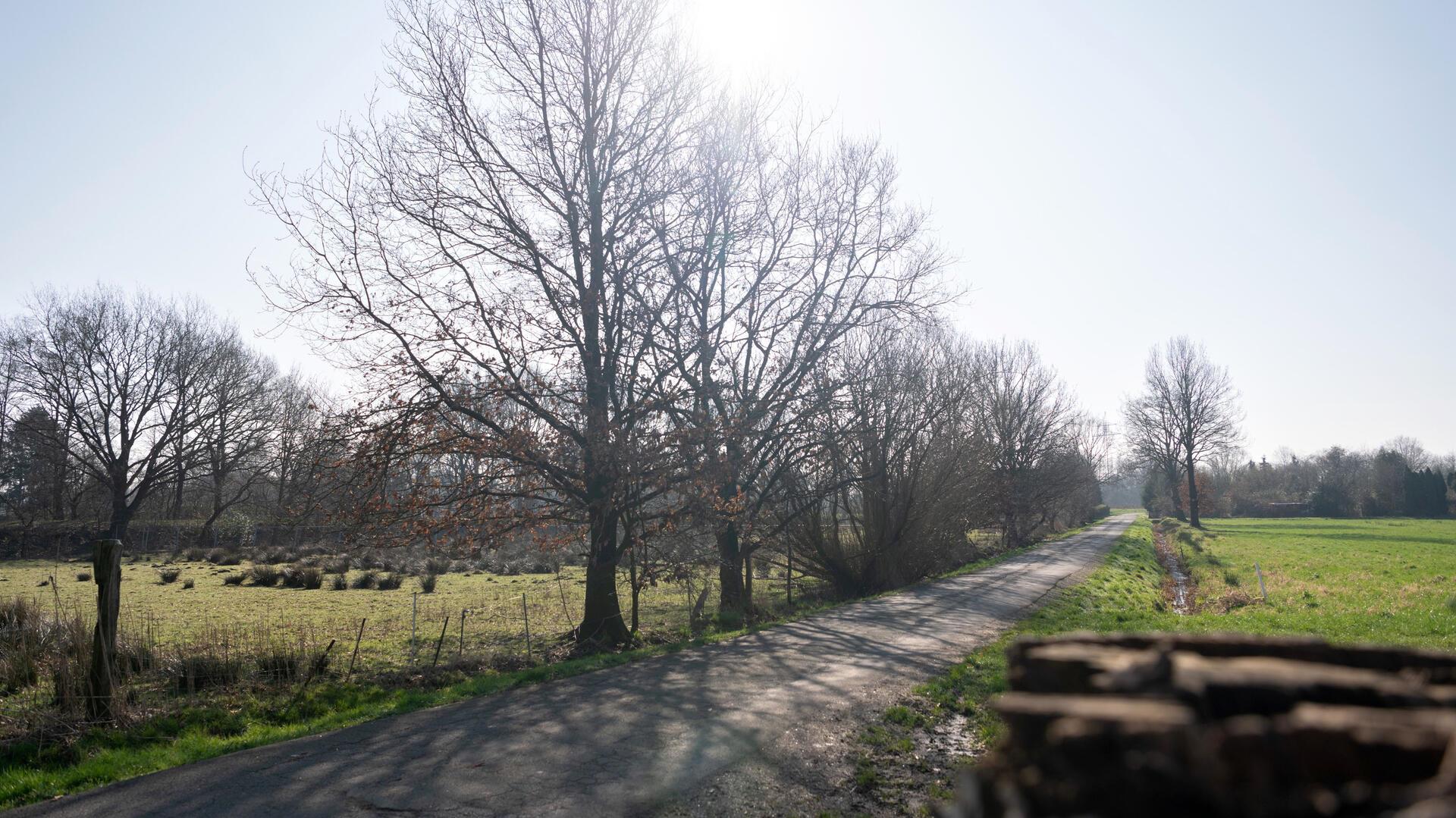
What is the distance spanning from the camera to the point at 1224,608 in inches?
790

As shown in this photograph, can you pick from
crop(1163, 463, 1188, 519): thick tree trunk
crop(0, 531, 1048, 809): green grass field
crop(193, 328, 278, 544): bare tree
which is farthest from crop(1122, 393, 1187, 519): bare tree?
crop(193, 328, 278, 544): bare tree

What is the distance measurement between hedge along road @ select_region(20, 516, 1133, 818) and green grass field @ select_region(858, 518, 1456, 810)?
2.01 feet

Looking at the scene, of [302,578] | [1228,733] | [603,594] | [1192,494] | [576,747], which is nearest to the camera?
[1228,733]

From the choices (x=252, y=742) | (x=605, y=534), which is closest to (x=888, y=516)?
(x=605, y=534)

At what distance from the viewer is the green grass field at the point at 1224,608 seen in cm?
771

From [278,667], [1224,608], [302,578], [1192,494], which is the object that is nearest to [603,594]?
[278,667]

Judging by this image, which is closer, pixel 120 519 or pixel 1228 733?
pixel 1228 733

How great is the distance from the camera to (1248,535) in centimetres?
4962

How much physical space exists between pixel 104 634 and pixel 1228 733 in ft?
38.8

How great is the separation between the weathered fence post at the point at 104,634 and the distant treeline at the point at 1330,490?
77707mm

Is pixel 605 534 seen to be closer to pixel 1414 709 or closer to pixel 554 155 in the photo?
pixel 554 155

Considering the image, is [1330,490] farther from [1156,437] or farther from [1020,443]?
[1020,443]

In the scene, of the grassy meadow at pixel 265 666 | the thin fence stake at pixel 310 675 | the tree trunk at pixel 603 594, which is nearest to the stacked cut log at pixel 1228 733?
the grassy meadow at pixel 265 666

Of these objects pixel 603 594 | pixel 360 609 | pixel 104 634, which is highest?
pixel 104 634
